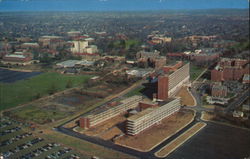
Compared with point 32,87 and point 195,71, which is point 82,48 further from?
point 32,87

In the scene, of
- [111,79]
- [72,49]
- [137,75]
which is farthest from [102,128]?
[72,49]

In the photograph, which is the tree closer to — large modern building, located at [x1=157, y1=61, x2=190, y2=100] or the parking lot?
large modern building, located at [x1=157, y1=61, x2=190, y2=100]

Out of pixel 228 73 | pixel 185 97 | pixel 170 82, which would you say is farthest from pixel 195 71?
pixel 170 82

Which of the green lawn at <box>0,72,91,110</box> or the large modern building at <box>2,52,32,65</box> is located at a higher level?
the large modern building at <box>2,52,32,65</box>

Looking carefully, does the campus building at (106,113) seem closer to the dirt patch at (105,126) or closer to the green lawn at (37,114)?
the dirt patch at (105,126)

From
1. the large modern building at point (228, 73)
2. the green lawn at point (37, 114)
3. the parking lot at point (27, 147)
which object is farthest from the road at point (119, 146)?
the large modern building at point (228, 73)

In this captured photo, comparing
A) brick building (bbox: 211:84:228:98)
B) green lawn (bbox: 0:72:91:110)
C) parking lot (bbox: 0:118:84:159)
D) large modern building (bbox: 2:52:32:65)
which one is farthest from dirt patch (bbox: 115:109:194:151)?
large modern building (bbox: 2:52:32:65)
